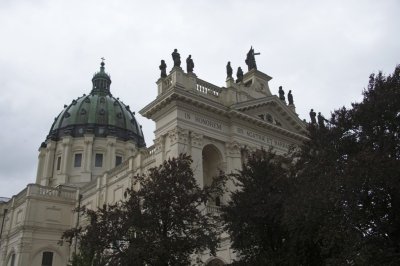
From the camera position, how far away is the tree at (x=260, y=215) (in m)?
17.1

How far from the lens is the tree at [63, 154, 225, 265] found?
1556 cm

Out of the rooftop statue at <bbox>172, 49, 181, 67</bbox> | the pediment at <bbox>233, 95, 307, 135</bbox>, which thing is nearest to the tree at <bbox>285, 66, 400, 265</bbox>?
the rooftop statue at <bbox>172, 49, 181, 67</bbox>

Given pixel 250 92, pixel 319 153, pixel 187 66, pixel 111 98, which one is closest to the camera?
pixel 319 153

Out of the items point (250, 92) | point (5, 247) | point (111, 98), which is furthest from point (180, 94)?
point (111, 98)

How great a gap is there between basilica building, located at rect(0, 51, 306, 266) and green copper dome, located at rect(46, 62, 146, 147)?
2.49 feet

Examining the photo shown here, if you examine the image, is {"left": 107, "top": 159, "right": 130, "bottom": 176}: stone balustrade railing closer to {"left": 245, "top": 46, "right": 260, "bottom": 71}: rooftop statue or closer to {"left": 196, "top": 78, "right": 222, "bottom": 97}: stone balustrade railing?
{"left": 196, "top": 78, "right": 222, "bottom": 97}: stone balustrade railing

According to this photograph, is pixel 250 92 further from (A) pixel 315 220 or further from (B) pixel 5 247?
(B) pixel 5 247

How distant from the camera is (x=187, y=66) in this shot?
3291 centimetres

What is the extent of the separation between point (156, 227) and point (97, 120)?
53.6 metres

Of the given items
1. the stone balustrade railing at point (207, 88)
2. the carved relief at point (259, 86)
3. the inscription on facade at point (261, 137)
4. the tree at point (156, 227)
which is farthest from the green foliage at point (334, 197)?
the carved relief at point (259, 86)

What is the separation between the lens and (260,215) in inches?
671

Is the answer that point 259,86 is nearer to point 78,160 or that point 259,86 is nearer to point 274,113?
point 274,113

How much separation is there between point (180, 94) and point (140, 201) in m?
14.2

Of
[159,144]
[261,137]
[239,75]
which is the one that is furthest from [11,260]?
[239,75]
